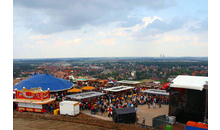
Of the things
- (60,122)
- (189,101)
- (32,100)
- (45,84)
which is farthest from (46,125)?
(45,84)

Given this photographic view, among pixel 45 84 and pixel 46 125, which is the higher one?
pixel 45 84

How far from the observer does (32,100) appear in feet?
62.8

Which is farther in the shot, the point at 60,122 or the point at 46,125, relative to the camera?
the point at 60,122

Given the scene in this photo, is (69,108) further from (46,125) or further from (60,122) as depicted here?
(46,125)

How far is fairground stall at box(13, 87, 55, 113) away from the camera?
18609 millimetres

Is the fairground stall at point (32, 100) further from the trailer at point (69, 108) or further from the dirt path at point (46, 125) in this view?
the trailer at point (69, 108)

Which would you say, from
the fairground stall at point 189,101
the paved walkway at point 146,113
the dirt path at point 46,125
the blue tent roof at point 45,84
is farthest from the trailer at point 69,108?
the blue tent roof at point 45,84

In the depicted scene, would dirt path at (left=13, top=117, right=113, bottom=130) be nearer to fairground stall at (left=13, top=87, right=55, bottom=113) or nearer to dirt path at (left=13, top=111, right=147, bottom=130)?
dirt path at (left=13, top=111, right=147, bottom=130)

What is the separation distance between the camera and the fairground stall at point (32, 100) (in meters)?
18.6
